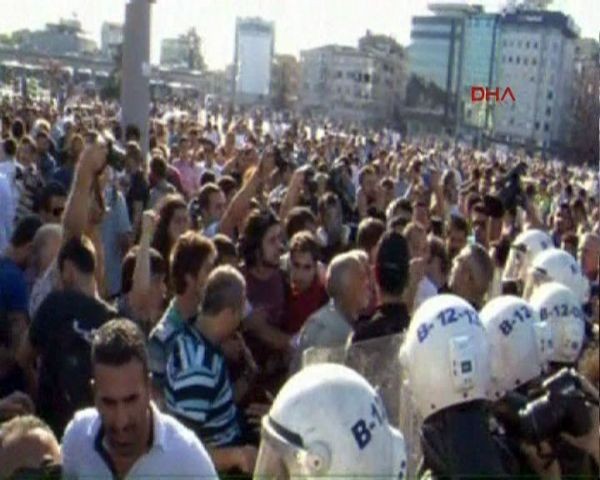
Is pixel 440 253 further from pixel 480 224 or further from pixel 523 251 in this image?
pixel 480 224

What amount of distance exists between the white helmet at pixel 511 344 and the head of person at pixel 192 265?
1431 millimetres

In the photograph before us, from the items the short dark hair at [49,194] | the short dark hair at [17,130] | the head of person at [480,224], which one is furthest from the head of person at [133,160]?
the head of person at [480,224]

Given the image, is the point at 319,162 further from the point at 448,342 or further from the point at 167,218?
the point at 448,342

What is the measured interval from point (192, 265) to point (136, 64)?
10887 mm

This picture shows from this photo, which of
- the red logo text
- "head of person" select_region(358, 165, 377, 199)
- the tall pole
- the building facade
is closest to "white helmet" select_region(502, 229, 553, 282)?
"head of person" select_region(358, 165, 377, 199)

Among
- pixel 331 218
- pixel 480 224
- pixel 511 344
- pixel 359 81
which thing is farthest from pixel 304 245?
pixel 359 81

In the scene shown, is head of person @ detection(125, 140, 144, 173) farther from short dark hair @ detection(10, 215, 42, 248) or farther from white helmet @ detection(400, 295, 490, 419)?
Answer: white helmet @ detection(400, 295, 490, 419)

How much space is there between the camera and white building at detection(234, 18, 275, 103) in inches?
2968

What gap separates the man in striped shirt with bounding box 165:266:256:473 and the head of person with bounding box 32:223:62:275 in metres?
1.83

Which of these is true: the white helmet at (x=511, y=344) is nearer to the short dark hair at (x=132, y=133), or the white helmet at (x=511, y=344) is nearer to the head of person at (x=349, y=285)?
the head of person at (x=349, y=285)

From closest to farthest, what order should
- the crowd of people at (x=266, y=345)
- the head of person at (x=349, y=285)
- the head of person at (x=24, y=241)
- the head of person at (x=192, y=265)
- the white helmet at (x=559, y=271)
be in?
the crowd of people at (x=266, y=345) < the head of person at (x=192, y=265) < the head of person at (x=349, y=285) < the white helmet at (x=559, y=271) < the head of person at (x=24, y=241)

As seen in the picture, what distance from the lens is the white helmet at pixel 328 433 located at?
3.20m

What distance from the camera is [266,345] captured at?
6602mm

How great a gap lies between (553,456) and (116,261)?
5911 mm
